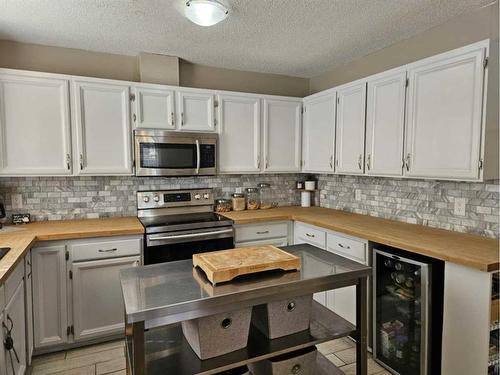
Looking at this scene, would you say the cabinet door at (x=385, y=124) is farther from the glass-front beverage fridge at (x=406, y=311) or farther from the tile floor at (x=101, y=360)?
the tile floor at (x=101, y=360)

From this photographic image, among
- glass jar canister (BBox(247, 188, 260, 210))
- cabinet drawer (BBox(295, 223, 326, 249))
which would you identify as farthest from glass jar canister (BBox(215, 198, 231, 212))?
cabinet drawer (BBox(295, 223, 326, 249))

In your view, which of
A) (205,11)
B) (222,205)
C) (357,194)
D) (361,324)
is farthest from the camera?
(222,205)

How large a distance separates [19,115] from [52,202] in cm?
78

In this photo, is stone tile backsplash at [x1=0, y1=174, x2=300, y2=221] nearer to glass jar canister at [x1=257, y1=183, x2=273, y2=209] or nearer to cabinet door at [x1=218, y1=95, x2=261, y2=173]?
cabinet door at [x1=218, y1=95, x2=261, y2=173]

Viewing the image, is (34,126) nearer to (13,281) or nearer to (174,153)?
(174,153)

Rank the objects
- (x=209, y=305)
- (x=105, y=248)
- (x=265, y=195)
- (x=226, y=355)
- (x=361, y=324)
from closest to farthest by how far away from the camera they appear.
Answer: (x=209, y=305), (x=226, y=355), (x=361, y=324), (x=105, y=248), (x=265, y=195)

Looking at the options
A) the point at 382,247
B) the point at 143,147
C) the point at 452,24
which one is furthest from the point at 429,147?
the point at 143,147

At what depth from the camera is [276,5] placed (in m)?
2.13

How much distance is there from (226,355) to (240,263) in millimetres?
389

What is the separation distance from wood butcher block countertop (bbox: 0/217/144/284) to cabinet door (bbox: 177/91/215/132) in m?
1.03

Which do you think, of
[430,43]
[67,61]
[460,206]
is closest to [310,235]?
[460,206]

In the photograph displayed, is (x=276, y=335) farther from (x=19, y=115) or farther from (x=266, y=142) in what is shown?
(x=19, y=115)

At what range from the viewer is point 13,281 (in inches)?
74.5

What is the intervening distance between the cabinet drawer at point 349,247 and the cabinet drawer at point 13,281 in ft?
7.29
